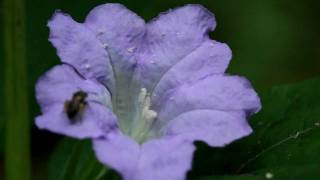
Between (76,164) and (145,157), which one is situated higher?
(145,157)

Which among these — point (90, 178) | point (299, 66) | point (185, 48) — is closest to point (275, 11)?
point (299, 66)

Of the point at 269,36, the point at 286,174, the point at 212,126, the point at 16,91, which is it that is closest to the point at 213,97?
the point at 212,126

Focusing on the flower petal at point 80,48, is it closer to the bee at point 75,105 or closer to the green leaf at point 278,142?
the bee at point 75,105

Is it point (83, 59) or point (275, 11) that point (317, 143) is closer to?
point (83, 59)

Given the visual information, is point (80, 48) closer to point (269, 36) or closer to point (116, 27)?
point (116, 27)

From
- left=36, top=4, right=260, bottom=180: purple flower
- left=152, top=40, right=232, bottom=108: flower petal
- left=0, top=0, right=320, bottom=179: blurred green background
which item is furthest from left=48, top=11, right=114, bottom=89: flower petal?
left=0, top=0, right=320, bottom=179: blurred green background

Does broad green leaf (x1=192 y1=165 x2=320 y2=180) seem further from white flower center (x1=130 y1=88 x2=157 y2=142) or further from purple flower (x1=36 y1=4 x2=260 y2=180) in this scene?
white flower center (x1=130 y1=88 x2=157 y2=142)
